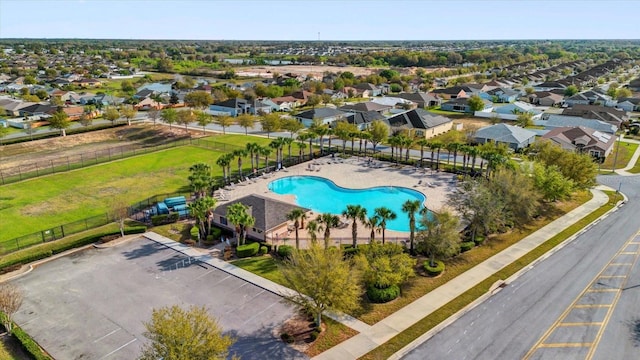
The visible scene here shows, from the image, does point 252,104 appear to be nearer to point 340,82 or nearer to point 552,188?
point 340,82

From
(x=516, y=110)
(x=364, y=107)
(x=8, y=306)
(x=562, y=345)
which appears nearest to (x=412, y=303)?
(x=562, y=345)

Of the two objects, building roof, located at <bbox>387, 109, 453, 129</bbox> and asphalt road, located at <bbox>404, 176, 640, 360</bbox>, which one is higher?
building roof, located at <bbox>387, 109, 453, 129</bbox>

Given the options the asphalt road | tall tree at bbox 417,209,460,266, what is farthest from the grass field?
the asphalt road

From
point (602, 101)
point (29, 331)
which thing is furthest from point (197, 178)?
point (602, 101)

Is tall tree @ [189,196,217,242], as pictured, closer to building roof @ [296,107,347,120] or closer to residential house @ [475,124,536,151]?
residential house @ [475,124,536,151]

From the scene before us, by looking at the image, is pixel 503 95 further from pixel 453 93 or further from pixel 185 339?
pixel 185 339
